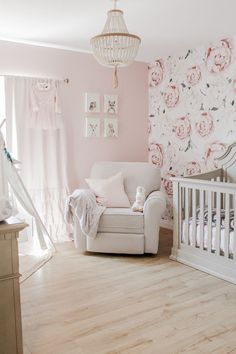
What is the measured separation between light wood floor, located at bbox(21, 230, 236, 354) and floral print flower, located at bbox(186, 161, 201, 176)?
129 centimetres

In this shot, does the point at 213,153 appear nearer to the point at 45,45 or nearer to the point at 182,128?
the point at 182,128

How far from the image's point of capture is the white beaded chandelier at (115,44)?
2.24 metres

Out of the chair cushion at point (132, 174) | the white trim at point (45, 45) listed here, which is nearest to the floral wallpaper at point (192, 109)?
the chair cushion at point (132, 174)

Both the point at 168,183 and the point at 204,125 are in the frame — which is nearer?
the point at 204,125

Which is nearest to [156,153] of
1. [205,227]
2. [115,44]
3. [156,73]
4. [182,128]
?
[182,128]

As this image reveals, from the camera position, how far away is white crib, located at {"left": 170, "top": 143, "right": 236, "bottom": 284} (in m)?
2.76

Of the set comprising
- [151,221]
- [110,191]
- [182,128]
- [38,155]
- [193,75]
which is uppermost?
[193,75]

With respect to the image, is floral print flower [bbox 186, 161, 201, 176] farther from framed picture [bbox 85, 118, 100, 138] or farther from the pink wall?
framed picture [bbox 85, 118, 100, 138]

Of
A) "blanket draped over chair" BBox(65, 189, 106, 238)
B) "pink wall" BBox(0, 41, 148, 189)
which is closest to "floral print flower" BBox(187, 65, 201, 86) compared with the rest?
"pink wall" BBox(0, 41, 148, 189)

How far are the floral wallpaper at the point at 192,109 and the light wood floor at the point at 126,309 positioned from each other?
4.75ft

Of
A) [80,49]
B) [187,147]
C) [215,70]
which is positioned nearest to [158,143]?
[187,147]

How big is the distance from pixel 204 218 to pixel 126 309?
4.02ft

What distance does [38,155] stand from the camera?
3723 millimetres

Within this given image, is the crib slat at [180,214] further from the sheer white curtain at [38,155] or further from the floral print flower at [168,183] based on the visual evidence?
the sheer white curtain at [38,155]
